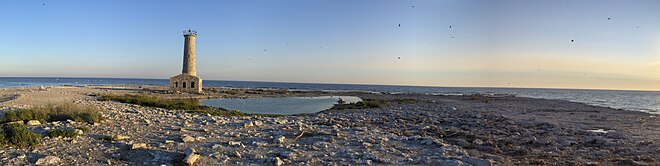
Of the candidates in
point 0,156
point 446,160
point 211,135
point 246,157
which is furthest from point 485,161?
point 0,156

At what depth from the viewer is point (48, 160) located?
7.90 metres

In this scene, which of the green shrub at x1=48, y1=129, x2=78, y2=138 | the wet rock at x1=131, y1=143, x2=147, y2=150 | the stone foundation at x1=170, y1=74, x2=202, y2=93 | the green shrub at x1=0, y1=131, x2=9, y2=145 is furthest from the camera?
the stone foundation at x1=170, y1=74, x2=202, y2=93

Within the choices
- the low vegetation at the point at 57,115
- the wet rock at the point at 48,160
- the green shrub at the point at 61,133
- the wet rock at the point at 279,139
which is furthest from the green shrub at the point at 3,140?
the wet rock at the point at 279,139

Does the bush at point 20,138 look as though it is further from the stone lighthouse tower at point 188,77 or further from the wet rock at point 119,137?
the stone lighthouse tower at point 188,77

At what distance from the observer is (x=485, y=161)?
8945mm

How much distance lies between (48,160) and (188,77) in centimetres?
4288

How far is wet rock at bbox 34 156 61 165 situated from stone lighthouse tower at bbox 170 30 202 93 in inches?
1671

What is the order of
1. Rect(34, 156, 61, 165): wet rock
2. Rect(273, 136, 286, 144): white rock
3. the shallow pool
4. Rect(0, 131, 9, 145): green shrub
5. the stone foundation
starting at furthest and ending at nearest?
the stone foundation, the shallow pool, Rect(273, 136, 286, 144): white rock, Rect(0, 131, 9, 145): green shrub, Rect(34, 156, 61, 165): wet rock

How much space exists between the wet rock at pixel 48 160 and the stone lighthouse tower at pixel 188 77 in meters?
42.4

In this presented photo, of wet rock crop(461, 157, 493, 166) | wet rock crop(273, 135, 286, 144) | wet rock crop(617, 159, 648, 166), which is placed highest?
wet rock crop(273, 135, 286, 144)

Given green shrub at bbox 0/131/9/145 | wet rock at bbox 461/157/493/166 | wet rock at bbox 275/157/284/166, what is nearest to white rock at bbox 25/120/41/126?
green shrub at bbox 0/131/9/145

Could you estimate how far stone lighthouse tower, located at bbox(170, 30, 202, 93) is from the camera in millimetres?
49281

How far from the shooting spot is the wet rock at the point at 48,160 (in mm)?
7749

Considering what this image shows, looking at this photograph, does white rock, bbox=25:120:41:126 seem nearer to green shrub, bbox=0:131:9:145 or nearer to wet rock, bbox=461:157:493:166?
green shrub, bbox=0:131:9:145
